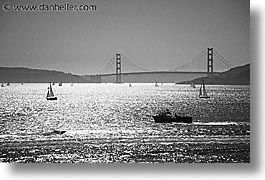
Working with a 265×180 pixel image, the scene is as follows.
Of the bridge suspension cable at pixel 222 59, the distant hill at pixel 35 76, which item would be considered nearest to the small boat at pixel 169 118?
the bridge suspension cable at pixel 222 59

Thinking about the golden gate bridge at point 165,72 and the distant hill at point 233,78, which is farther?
the golden gate bridge at point 165,72

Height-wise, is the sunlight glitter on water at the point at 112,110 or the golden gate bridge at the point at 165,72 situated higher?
the golden gate bridge at the point at 165,72

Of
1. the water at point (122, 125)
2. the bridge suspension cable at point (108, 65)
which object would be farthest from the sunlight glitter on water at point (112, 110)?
the bridge suspension cable at point (108, 65)

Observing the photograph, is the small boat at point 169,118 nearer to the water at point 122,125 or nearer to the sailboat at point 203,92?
the water at point 122,125

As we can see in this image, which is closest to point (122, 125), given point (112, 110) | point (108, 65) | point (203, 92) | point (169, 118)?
point (112, 110)

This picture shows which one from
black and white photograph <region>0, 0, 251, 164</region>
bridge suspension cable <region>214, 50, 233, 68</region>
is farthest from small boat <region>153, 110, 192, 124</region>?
bridge suspension cable <region>214, 50, 233, 68</region>

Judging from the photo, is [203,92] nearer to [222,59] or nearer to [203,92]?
[203,92]

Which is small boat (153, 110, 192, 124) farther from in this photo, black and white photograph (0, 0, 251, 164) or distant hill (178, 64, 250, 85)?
distant hill (178, 64, 250, 85)

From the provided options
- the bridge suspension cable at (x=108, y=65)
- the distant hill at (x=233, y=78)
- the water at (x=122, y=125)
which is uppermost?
the bridge suspension cable at (x=108, y=65)
